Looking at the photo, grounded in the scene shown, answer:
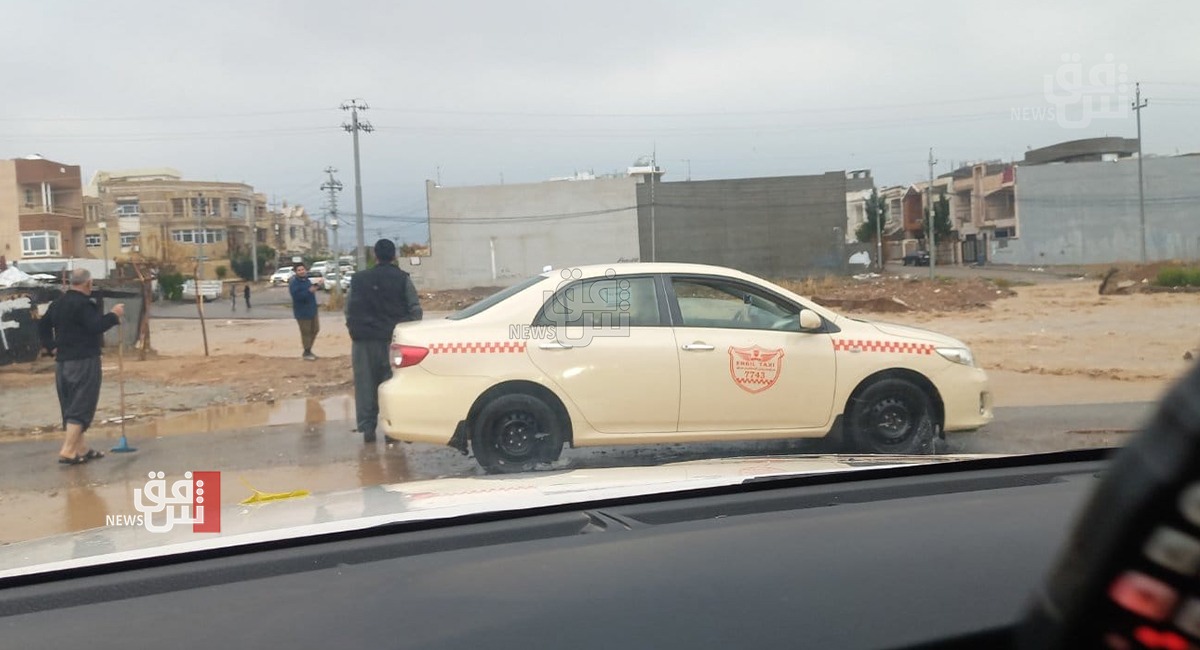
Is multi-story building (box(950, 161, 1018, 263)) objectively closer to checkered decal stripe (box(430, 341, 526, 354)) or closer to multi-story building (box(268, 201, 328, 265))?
multi-story building (box(268, 201, 328, 265))

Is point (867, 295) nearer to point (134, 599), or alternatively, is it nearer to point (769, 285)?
point (769, 285)

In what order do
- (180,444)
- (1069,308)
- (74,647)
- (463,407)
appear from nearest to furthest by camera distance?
(74,647)
(463,407)
(180,444)
(1069,308)

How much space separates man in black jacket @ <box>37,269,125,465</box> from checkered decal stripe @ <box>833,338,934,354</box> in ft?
20.5

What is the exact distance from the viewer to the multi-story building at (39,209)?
51.5 feet

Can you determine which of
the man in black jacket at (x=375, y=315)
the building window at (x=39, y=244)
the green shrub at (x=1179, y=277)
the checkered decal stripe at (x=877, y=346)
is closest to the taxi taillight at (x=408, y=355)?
the man in black jacket at (x=375, y=315)

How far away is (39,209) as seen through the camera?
672 inches

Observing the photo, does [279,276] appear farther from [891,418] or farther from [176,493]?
[891,418]

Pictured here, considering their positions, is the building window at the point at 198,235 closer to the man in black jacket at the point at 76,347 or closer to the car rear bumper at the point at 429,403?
the man in black jacket at the point at 76,347

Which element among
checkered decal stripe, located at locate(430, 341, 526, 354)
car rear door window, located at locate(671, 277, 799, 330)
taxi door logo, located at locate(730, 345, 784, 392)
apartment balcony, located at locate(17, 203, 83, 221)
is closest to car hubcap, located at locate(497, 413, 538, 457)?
checkered decal stripe, located at locate(430, 341, 526, 354)

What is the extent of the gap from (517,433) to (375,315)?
2.48m

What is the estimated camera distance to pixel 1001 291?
28812 millimetres

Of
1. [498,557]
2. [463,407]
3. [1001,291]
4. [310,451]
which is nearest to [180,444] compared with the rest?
[310,451]

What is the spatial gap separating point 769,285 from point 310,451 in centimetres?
449

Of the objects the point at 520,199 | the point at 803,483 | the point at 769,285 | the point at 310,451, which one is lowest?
the point at 310,451
